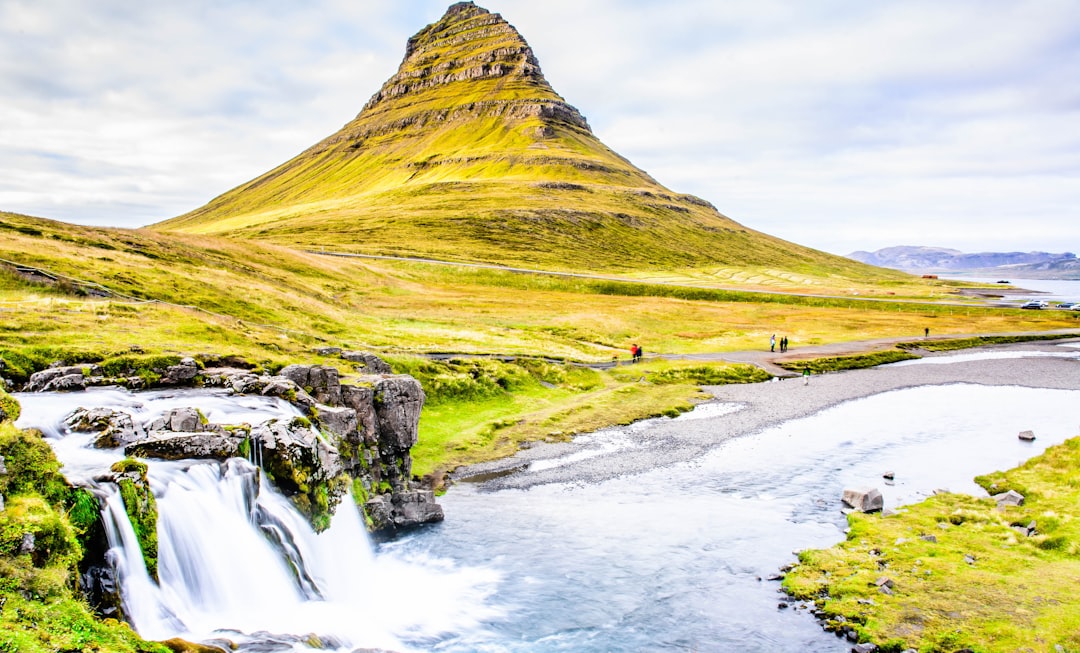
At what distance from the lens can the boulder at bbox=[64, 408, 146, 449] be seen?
2241cm

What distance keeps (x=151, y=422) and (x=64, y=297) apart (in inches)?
1307

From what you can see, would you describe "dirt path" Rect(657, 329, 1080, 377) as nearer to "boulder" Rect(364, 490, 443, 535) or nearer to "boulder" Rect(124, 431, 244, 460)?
"boulder" Rect(364, 490, 443, 535)

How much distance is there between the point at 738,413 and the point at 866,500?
906 inches

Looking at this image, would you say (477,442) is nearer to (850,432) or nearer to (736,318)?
(850,432)

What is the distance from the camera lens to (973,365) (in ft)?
263

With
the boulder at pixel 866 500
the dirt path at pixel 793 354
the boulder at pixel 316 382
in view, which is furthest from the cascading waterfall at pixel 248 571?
the dirt path at pixel 793 354

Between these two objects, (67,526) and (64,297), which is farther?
(64,297)

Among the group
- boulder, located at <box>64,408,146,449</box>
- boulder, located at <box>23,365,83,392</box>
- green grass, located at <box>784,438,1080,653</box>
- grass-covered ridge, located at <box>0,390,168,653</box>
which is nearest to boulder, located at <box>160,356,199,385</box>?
boulder, located at <box>23,365,83,392</box>

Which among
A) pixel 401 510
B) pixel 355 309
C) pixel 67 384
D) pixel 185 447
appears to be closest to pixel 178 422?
pixel 185 447

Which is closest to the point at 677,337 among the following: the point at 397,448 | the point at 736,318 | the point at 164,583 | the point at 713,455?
the point at 736,318

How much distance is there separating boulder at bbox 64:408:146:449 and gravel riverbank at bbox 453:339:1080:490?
19.6 m

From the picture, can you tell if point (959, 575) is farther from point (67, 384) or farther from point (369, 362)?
point (67, 384)

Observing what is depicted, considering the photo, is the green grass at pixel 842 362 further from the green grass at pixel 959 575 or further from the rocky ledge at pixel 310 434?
the rocky ledge at pixel 310 434

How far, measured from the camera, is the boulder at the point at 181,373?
31328 millimetres
